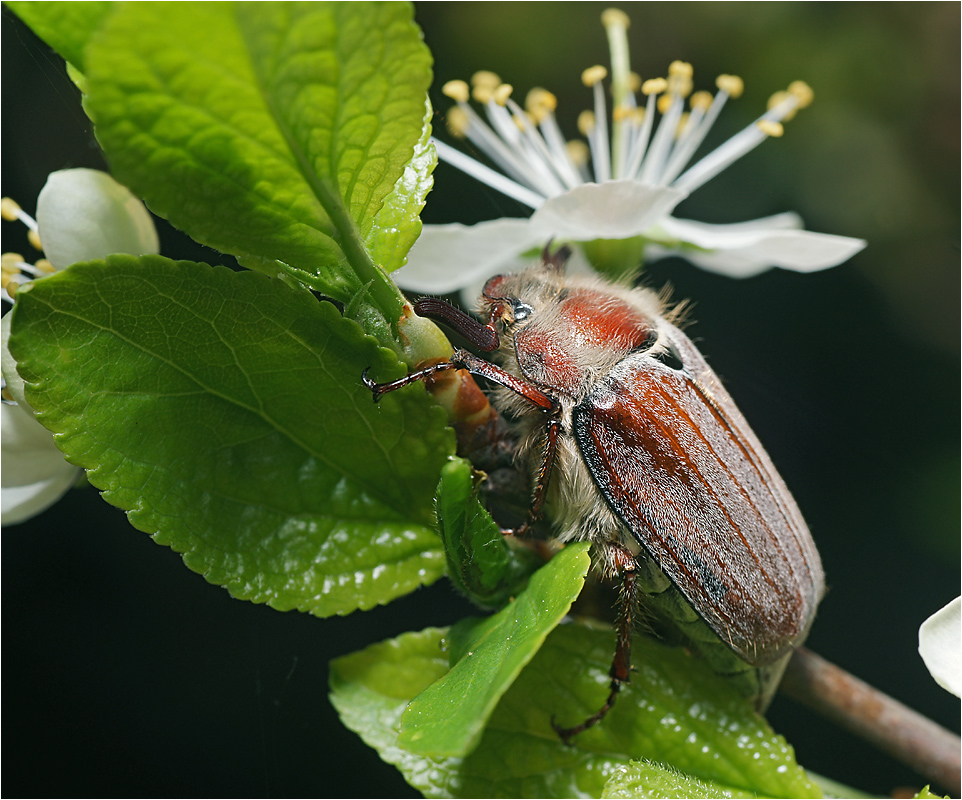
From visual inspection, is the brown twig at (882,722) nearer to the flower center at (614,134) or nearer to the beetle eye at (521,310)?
the beetle eye at (521,310)

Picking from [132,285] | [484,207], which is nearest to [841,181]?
[484,207]

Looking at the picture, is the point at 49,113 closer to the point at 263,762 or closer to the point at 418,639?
the point at 418,639

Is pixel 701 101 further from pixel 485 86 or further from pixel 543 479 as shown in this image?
pixel 543 479

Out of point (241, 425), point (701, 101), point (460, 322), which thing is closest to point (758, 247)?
point (701, 101)

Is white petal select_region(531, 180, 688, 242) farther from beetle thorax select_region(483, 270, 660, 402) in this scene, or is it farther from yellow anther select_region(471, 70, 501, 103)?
yellow anther select_region(471, 70, 501, 103)

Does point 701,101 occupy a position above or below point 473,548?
above

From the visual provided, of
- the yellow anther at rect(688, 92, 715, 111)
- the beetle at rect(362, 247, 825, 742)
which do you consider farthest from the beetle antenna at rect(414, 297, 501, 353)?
the yellow anther at rect(688, 92, 715, 111)
